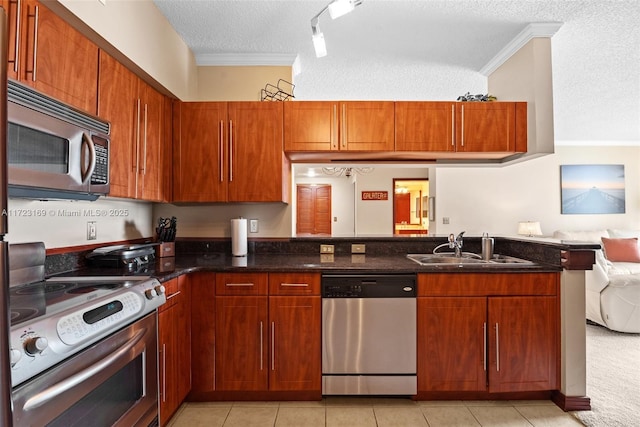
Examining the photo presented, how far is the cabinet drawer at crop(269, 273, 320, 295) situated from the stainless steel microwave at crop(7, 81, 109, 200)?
1.09 metres

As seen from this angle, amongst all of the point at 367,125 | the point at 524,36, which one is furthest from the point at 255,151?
the point at 524,36

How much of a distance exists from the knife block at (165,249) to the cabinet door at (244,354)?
789mm

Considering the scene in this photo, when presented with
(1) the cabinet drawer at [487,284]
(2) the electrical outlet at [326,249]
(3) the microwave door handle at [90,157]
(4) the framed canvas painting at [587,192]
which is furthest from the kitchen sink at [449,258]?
(4) the framed canvas painting at [587,192]

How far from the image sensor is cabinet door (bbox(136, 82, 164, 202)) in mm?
2281

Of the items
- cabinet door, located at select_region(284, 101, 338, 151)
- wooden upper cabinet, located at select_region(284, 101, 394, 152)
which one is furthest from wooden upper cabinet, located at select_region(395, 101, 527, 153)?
cabinet door, located at select_region(284, 101, 338, 151)

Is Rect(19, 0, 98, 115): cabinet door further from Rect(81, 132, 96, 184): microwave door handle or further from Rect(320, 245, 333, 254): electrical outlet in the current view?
Rect(320, 245, 333, 254): electrical outlet

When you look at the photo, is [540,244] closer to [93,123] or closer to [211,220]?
[211,220]

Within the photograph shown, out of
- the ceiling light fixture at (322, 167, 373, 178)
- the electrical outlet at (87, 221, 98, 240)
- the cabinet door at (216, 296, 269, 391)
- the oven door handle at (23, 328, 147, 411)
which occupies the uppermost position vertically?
the ceiling light fixture at (322, 167, 373, 178)

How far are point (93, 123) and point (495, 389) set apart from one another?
2733mm

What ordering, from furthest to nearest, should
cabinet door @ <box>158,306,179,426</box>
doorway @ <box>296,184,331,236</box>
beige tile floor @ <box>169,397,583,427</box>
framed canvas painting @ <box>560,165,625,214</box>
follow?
doorway @ <box>296,184,331,236</box>, framed canvas painting @ <box>560,165,625,214</box>, beige tile floor @ <box>169,397,583,427</box>, cabinet door @ <box>158,306,179,426</box>

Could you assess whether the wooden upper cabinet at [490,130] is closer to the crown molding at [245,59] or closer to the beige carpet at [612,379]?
the crown molding at [245,59]

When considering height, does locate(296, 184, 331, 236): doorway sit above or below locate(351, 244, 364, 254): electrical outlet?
above

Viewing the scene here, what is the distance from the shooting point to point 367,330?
226 cm

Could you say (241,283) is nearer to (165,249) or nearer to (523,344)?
(165,249)
